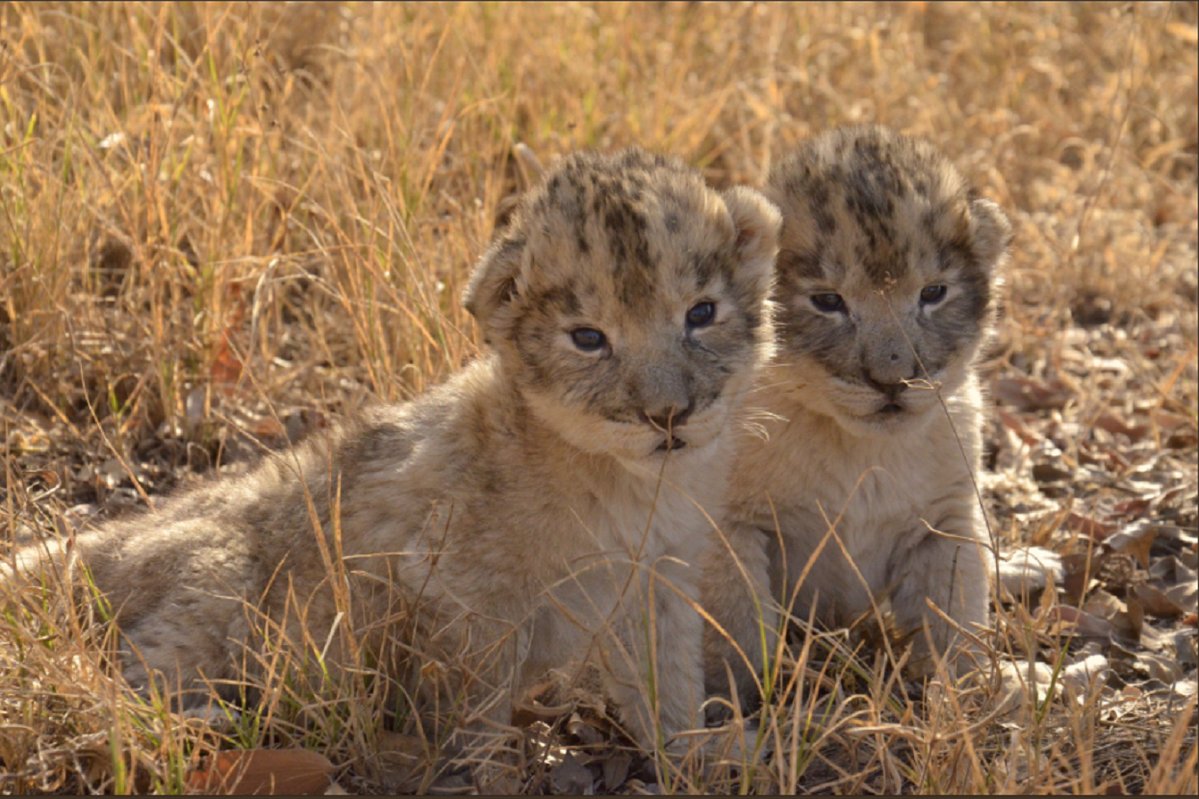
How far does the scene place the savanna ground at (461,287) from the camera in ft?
14.3

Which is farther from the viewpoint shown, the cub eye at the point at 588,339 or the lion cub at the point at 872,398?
the lion cub at the point at 872,398

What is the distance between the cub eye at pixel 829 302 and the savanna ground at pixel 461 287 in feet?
3.25

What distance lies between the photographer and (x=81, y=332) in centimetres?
644

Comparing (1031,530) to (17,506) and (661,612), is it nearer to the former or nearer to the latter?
(661,612)

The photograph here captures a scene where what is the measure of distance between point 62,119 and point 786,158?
318cm

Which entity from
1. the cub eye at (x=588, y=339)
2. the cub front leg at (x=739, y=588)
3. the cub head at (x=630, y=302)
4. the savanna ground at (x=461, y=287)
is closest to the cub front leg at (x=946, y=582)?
the savanna ground at (x=461, y=287)

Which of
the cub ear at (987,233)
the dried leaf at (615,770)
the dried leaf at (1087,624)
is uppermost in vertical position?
the cub ear at (987,233)

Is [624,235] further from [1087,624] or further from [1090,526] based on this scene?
[1090,526]

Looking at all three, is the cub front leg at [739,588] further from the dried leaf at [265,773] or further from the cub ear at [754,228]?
the dried leaf at [265,773]

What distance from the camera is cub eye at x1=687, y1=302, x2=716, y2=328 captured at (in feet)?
14.5

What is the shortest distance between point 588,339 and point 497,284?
332 mm

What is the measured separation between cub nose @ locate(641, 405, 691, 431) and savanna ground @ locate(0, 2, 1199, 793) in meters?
0.68

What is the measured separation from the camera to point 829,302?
496cm

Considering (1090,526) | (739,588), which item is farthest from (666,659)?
(1090,526)
